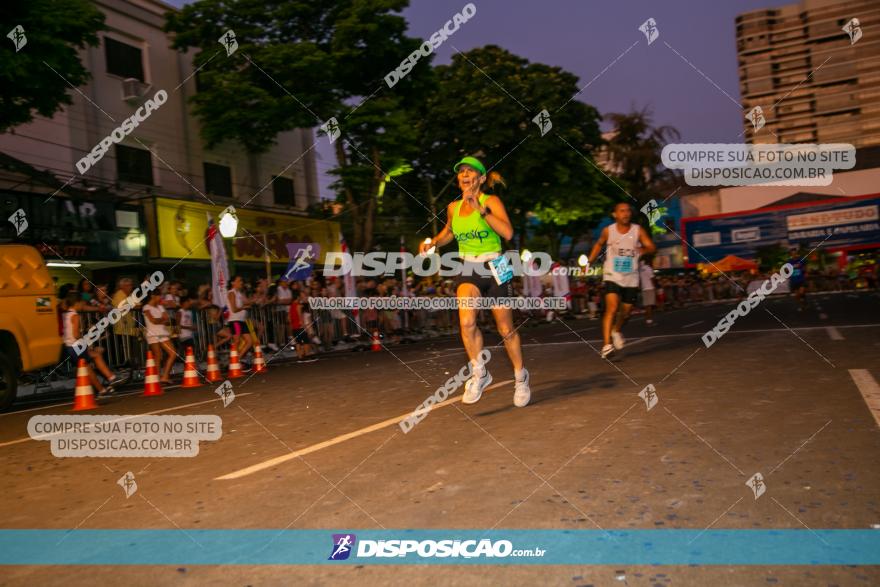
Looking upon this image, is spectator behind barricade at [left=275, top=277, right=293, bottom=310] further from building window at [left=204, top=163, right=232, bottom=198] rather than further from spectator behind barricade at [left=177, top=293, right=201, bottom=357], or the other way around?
building window at [left=204, top=163, right=232, bottom=198]

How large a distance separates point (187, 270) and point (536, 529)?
24.3 m

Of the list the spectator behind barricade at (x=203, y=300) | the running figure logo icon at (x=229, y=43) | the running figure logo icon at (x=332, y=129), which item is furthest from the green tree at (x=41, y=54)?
the running figure logo icon at (x=229, y=43)

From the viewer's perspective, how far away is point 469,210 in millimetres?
6211

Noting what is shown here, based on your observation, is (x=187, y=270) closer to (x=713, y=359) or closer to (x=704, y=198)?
(x=713, y=359)

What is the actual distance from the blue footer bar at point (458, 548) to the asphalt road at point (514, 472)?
72mm

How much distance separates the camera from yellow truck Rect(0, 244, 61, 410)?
920 centimetres

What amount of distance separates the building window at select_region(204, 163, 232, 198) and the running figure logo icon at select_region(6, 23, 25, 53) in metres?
13.7

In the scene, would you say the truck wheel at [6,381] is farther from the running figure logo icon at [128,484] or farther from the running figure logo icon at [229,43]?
the running figure logo icon at [229,43]

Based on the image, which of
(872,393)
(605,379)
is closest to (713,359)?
(605,379)

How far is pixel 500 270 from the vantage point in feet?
20.3

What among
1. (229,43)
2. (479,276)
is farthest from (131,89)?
(479,276)

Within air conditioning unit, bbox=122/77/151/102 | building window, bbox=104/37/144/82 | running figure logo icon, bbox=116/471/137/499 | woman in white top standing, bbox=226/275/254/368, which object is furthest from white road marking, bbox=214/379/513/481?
building window, bbox=104/37/144/82

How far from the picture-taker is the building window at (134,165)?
23.4 m

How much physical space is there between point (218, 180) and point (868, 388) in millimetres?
25272
